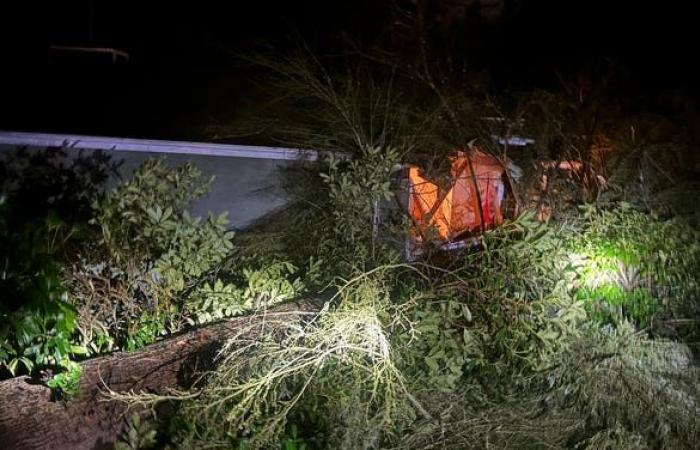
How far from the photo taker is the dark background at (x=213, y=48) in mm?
7836

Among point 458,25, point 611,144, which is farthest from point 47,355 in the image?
point 458,25

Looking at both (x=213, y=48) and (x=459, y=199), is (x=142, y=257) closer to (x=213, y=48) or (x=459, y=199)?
(x=213, y=48)

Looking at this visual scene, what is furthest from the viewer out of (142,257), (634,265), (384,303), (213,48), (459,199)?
(213,48)

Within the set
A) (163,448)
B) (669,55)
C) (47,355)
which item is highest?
(669,55)

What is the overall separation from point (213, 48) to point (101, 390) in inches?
271

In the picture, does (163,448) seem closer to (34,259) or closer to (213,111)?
(34,259)

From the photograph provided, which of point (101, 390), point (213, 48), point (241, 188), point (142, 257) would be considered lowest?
point (101, 390)

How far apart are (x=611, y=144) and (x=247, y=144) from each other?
4.88 meters

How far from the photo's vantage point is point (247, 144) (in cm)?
787

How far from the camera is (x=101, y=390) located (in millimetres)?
4855

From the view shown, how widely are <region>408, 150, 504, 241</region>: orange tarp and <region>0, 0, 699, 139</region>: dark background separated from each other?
1942 mm

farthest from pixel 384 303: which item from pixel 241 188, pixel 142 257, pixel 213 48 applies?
pixel 213 48

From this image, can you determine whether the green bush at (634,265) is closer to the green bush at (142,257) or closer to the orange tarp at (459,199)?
the orange tarp at (459,199)

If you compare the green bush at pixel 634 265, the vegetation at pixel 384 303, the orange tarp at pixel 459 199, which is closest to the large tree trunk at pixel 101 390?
the vegetation at pixel 384 303
